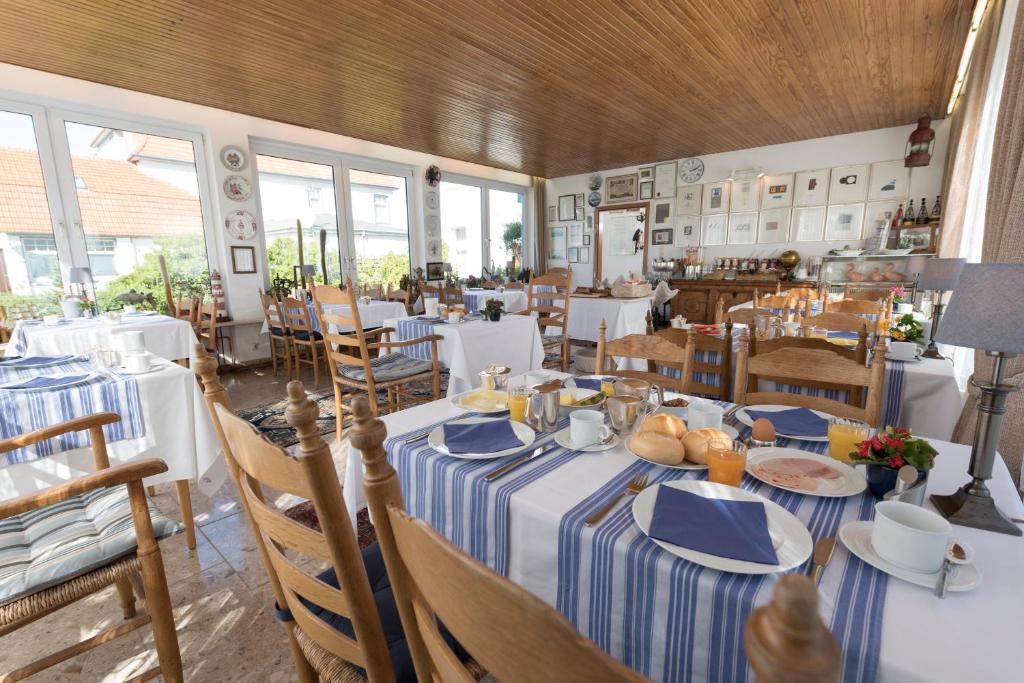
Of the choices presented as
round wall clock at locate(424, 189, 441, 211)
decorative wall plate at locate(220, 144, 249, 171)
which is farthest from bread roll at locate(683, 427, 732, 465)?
round wall clock at locate(424, 189, 441, 211)

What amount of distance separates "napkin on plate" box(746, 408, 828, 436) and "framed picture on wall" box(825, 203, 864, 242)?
6.34 meters

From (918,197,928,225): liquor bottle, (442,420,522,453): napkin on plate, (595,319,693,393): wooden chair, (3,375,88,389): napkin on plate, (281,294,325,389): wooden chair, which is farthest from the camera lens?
(918,197,928,225): liquor bottle

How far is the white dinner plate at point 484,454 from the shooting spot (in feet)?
3.19

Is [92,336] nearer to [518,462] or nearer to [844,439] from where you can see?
[518,462]

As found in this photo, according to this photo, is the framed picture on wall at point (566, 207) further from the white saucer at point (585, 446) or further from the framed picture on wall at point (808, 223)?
the white saucer at point (585, 446)

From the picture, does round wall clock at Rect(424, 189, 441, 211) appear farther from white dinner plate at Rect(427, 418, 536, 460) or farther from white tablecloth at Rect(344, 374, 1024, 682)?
white tablecloth at Rect(344, 374, 1024, 682)

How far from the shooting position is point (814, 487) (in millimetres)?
831

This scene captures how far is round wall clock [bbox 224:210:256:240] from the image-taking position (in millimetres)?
4883

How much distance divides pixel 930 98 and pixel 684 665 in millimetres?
6477

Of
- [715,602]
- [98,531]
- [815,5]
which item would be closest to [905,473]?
[715,602]

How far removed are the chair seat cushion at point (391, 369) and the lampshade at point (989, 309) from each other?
7.86 feet

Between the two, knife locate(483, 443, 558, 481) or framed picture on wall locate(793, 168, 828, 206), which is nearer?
knife locate(483, 443, 558, 481)

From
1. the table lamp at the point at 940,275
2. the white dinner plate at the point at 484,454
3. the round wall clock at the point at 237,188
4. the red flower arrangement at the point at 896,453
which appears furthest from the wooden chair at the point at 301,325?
the table lamp at the point at 940,275

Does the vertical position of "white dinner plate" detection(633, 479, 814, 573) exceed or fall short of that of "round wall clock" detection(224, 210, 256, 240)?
it falls short
